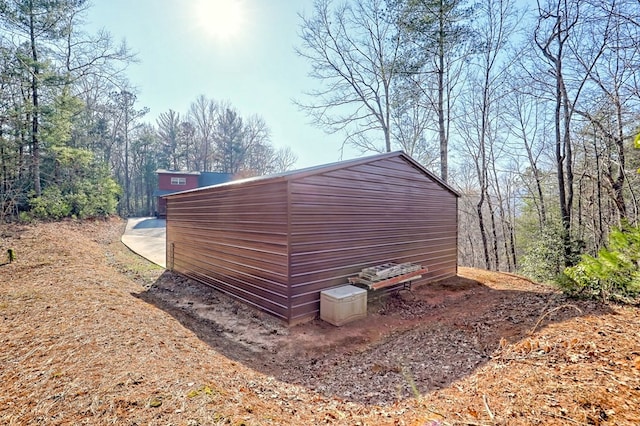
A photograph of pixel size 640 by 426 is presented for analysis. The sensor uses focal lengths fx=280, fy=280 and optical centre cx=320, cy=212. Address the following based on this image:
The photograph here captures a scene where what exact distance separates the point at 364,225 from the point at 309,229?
1.61 metres

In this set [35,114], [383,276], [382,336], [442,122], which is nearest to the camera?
[382,336]

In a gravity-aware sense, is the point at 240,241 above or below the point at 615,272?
above

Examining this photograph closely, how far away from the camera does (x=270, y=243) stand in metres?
5.15

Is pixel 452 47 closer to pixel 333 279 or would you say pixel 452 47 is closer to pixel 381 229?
pixel 381 229

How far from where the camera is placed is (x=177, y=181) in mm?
23406

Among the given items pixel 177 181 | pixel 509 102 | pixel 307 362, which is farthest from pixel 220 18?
pixel 177 181

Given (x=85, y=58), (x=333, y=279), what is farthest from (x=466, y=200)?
(x=85, y=58)

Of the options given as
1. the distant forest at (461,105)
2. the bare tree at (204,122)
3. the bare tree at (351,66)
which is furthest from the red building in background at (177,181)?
the bare tree at (351,66)

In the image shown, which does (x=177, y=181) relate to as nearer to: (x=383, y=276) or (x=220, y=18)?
(x=220, y=18)

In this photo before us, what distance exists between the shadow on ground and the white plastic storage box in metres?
0.15

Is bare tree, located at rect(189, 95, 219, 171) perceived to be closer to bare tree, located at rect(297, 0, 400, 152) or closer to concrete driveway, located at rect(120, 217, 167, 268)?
concrete driveway, located at rect(120, 217, 167, 268)

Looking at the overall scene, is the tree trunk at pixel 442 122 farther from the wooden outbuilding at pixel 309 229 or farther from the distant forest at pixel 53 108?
the distant forest at pixel 53 108

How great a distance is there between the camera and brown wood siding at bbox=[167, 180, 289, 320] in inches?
196

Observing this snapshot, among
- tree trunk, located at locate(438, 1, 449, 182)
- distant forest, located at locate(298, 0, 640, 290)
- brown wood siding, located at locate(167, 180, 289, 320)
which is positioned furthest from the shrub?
Result: tree trunk, located at locate(438, 1, 449, 182)
